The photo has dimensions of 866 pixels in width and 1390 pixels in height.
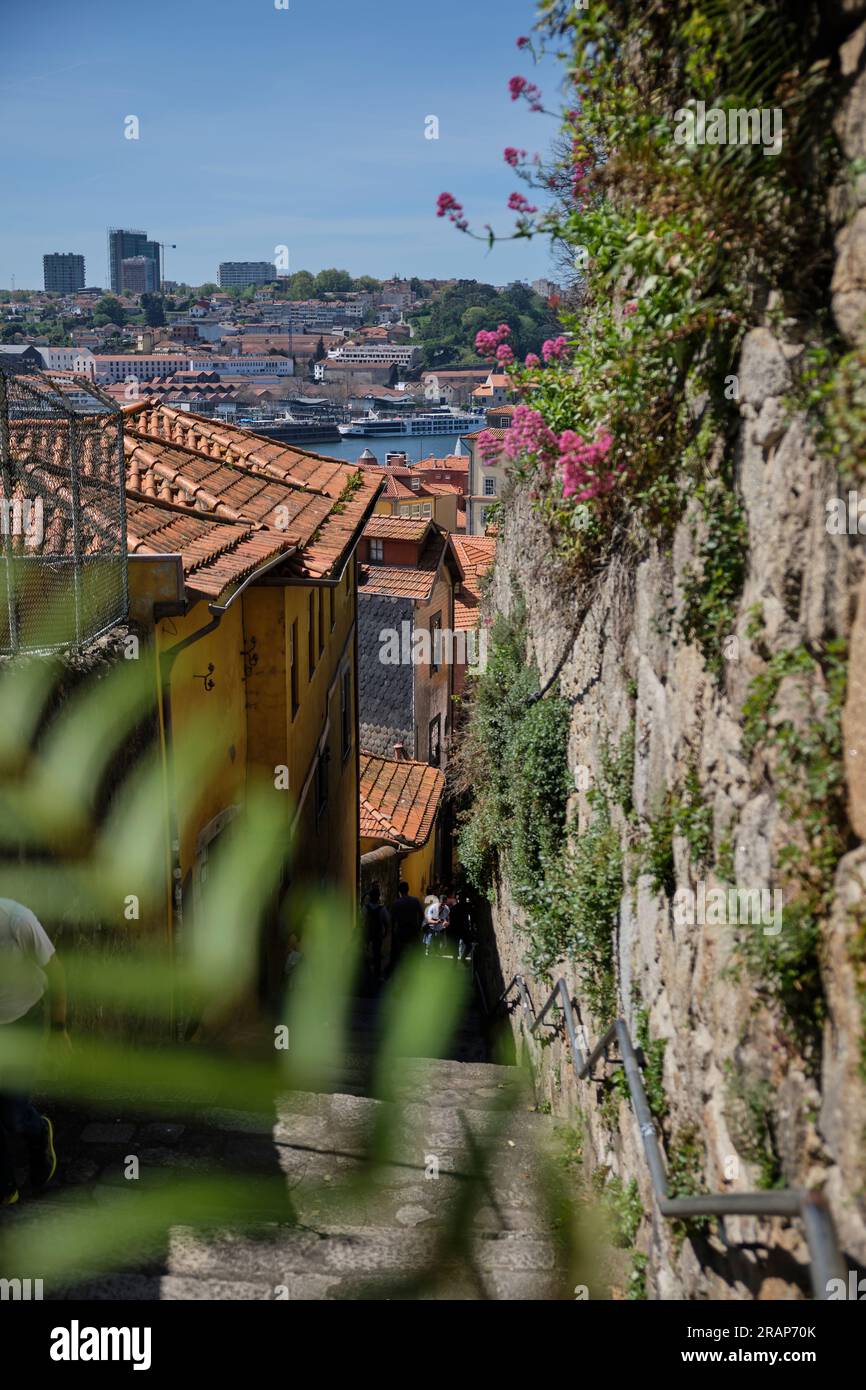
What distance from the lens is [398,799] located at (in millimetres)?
22844

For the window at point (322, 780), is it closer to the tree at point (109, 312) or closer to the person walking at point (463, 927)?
the person walking at point (463, 927)

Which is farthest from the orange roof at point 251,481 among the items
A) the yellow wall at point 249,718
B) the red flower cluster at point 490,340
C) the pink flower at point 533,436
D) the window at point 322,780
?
the pink flower at point 533,436

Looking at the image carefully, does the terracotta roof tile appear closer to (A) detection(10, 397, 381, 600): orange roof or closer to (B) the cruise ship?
(A) detection(10, 397, 381, 600): orange roof

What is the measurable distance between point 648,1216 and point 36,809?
3.51m

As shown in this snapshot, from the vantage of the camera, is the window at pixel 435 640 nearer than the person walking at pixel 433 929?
No

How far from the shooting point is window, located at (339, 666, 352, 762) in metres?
18.4

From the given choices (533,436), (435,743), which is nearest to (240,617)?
(533,436)

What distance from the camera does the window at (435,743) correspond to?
29.7m

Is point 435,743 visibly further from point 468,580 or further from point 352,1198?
point 352,1198

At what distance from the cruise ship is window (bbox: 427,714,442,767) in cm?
15034

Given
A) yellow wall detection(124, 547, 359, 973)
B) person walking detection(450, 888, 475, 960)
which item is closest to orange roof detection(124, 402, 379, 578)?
yellow wall detection(124, 547, 359, 973)

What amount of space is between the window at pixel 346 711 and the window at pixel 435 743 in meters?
9.87

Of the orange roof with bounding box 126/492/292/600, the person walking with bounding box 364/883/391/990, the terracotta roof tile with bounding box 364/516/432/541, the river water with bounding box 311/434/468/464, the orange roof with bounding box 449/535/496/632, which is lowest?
the person walking with bounding box 364/883/391/990

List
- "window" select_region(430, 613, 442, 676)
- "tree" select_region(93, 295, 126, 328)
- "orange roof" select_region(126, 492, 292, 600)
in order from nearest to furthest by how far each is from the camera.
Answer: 1. "orange roof" select_region(126, 492, 292, 600)
2. "window" select_region(430, 613, 442, 676)
3. "tree" select_region(93, 295, 126, 328)
